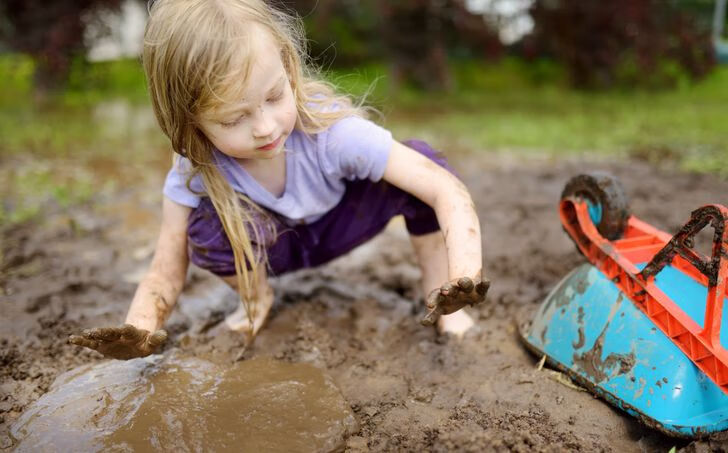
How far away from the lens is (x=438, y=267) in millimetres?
2133

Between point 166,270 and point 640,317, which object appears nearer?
point 640,317

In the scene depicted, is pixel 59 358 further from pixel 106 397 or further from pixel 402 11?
pixel 402 11

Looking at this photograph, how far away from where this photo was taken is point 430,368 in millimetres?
1882

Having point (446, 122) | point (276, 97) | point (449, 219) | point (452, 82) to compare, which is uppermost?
point (276, 97)

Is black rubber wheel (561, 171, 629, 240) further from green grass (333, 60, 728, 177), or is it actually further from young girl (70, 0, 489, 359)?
green grass (333, 60, 728, 177)

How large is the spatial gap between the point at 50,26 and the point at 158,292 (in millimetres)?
5307

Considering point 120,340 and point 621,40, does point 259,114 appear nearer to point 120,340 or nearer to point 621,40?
point 120,340

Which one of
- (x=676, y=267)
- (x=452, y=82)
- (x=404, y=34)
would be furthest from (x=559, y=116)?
(x=676, y=267)

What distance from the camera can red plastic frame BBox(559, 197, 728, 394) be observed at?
4.59 feet

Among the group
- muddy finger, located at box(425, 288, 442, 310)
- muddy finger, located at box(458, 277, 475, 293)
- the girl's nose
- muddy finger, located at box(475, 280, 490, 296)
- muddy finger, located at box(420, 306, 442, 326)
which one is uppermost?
the girl's nose

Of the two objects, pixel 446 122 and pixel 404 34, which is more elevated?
pixel 404 34

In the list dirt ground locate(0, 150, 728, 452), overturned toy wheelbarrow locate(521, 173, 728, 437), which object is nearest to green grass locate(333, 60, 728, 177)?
dirt ground locate(0, 150, 728, 452)

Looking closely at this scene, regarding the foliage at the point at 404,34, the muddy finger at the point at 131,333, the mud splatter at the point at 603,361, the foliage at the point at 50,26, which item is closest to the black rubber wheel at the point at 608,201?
the mud splatter at the point at 603,361

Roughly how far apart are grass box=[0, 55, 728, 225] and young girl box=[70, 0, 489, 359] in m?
0.75
